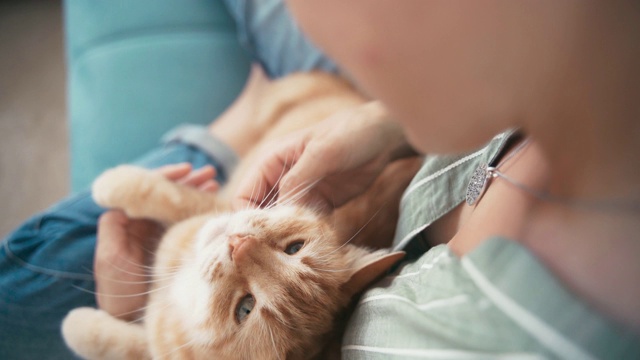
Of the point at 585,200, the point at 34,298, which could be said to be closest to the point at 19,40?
the point at 34,298

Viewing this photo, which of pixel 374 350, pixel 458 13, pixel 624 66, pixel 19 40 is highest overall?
pixel 19 40

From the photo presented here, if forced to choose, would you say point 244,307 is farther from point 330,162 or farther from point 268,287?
point 330,162

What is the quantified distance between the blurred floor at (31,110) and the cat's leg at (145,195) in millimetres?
1142

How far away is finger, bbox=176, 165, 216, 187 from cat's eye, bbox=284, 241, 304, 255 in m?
0.40

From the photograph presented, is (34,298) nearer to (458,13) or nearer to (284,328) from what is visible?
(284,328)

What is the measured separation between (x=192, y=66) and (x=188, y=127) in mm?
280

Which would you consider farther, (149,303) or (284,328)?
(149,303)

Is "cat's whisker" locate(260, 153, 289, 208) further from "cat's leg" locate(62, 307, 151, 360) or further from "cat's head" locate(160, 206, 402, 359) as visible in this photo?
"cat's leg" locate(62, 307, 151, 360)

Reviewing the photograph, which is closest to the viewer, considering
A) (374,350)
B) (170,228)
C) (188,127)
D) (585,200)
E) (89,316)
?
(585,200)

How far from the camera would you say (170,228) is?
123 centimetres

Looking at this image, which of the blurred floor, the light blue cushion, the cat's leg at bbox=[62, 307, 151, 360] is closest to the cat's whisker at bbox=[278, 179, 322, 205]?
the cat's leg at bbox=[62, 307, 151, 360]

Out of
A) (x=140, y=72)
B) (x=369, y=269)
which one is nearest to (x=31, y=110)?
(x=140, y=72)

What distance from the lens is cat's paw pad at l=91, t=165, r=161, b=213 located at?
113 centimetres

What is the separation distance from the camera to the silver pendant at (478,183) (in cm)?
85
